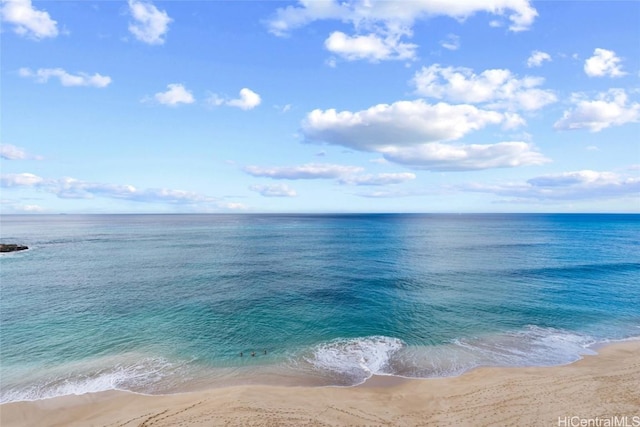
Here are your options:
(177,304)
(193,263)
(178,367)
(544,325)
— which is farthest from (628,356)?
(193,263)

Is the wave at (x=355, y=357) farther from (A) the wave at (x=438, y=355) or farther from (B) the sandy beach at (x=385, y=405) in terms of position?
(B) the sandy beach at (x=385, y=405)

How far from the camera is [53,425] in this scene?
1972cm

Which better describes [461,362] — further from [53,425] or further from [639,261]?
[639,261]

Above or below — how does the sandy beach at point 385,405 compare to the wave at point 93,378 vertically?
above

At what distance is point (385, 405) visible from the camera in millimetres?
21016

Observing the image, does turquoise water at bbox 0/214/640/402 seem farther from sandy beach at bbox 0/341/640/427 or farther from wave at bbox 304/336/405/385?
sandy beach at bbox 0/341/640/427

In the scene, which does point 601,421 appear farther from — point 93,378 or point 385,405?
point 93,378

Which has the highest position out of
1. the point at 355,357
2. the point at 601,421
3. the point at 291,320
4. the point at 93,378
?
the point at 601,421

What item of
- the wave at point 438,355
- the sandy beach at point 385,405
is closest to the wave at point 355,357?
the wave at point 438,355

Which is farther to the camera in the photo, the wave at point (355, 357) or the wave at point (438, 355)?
the wave at point (438, 355)

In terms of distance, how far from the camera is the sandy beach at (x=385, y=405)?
19.4m

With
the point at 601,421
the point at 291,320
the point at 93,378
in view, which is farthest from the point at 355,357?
the point at 93,378

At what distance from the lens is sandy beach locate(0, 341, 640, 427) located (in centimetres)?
1944

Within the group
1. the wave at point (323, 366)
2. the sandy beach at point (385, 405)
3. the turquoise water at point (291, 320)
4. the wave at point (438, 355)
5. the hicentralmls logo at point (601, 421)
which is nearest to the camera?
the hicentralmls logo at point (601, 421)
